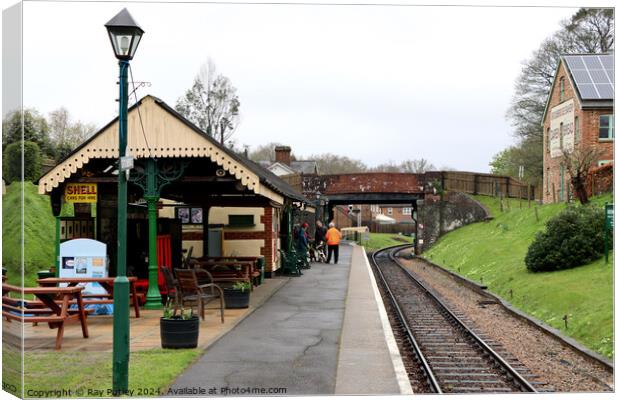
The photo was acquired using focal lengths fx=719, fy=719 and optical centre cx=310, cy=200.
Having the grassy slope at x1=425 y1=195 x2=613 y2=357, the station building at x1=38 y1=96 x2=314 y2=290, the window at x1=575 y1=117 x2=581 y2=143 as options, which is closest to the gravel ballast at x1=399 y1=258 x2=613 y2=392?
the grassy slope at x1=425 y1=195 x2=613 y2=357

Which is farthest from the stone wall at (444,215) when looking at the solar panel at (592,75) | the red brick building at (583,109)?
the solar panel at (592,75)

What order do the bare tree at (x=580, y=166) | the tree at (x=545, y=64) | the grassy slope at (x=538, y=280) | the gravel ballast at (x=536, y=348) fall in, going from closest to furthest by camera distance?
1. the gravel ballast at (x=536, y=348)
2. the grassy slope at (x=538, y=280)
3. the bare tree at (x=580, y=166)
4. the tree at (x=545, y=64)

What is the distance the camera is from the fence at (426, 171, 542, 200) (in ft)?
145

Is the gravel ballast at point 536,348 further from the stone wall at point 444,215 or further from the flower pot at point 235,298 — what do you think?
the stone wall at point 444,215

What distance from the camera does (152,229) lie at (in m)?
14.2

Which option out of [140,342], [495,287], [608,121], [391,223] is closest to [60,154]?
[495,287]

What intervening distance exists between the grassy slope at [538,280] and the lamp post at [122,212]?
22.9ft

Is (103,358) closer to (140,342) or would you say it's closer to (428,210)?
(140,342)

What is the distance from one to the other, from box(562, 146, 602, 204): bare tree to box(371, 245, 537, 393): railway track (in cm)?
755

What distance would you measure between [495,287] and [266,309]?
8.27 metres

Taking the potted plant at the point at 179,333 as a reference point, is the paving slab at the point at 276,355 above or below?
below

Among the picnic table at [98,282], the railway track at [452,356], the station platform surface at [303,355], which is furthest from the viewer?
the picnic table at [98,282]

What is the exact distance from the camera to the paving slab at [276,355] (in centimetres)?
784

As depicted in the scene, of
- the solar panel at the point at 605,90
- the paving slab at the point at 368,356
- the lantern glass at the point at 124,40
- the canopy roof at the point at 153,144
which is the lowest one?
the paving slab at the point at 368,356
